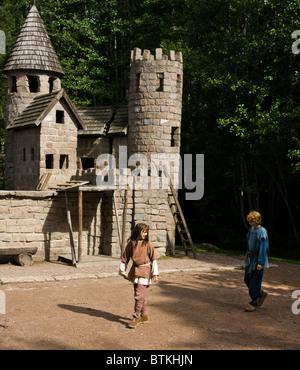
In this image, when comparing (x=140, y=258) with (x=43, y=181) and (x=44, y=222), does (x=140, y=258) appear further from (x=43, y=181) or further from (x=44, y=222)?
(x=43, y=181)

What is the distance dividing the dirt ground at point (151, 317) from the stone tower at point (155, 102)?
6580 mm

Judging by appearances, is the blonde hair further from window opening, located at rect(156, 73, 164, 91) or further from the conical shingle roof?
the conical shingle roof

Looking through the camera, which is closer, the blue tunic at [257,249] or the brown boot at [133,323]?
the brown boot at [133,323]

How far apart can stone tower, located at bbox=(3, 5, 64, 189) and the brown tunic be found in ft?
48.7

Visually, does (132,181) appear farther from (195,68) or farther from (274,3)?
(274,3)

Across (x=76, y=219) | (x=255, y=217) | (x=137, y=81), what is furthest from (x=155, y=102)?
(x=255, y=217)

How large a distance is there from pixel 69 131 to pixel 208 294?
1089 cm

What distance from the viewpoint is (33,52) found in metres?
21.6

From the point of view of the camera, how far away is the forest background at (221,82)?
19734 mm

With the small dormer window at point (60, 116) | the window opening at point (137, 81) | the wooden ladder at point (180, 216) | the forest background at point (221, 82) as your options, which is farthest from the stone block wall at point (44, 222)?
the forest background at point (221, 82)

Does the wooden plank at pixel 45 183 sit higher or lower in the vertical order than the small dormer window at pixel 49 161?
lower

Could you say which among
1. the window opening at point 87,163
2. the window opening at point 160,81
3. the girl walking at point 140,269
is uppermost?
the window opening at point 160,81

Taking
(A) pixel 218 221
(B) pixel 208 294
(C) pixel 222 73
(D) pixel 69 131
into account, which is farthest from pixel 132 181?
(A) pixel 218 221

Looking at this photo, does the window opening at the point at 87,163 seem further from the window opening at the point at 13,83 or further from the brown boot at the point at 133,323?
the brown boot at the point at 133,323
